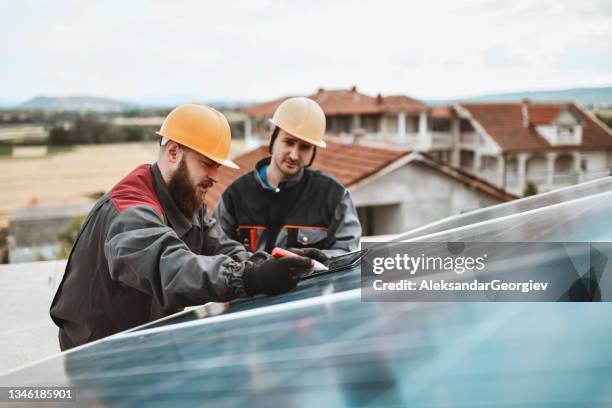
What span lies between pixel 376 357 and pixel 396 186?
8.78 metres

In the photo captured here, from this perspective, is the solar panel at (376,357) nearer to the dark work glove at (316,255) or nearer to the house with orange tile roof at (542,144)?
the dark work glove at (316,255)

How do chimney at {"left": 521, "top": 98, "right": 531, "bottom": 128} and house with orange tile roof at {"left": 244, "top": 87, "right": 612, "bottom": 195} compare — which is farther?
chimney at {"left": 521, "top": 98, "right": 531, "bottom": 128}

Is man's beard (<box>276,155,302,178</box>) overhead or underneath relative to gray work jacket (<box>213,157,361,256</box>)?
overhead

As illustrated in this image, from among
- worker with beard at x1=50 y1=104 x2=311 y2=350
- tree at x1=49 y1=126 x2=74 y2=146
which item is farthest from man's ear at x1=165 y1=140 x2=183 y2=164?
tree at x1=49 y1=126 x2=74 y2=146

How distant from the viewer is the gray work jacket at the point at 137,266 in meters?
1.46

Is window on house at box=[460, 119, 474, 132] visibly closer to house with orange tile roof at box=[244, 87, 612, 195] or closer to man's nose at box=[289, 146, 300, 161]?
house with orange tile roof at box=[244, 87, 612, 195]

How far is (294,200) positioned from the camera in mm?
2869

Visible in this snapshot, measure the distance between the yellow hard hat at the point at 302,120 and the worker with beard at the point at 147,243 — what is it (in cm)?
95

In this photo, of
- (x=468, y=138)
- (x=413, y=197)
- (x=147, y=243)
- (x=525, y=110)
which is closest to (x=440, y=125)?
(x=468, y=138)

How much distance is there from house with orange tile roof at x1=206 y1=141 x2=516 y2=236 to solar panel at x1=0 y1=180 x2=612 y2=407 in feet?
24.6

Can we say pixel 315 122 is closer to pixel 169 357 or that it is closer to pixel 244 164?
pixel 169 357

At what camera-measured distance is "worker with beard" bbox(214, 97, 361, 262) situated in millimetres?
2797

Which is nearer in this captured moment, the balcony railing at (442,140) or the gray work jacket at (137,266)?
the gray work jacket at (137,266)

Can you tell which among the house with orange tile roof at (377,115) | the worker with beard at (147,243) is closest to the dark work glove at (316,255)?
the worker with beard at (147,243)
